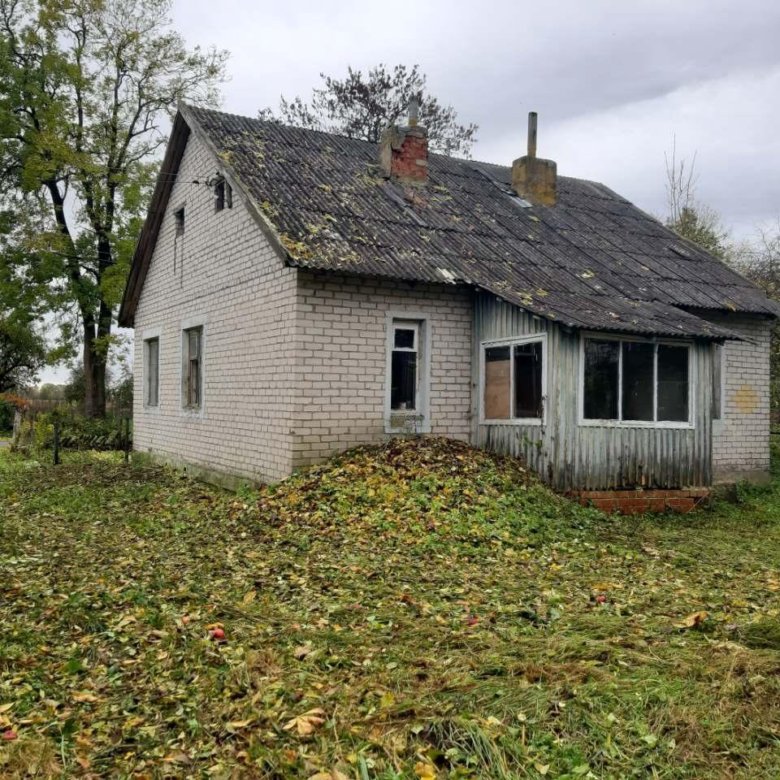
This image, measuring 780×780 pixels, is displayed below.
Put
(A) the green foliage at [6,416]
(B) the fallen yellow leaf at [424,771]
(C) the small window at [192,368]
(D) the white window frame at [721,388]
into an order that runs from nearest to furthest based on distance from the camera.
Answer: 1. (B) the fallen yellow leaf at [424,771]
2. (D) the white window frame at [721,388]
3. (C) the small window at [192,368]
4. (A) the green foliage at [6,416]

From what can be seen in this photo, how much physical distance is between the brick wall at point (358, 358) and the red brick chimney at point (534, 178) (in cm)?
571

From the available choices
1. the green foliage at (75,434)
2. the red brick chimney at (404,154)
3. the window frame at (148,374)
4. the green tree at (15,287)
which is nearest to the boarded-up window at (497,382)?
the red brick chimney at (404,154)

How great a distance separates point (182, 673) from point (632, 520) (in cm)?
755

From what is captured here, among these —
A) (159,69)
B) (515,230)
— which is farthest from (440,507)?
(159,69)

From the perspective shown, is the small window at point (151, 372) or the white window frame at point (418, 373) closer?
the white window frame at point (418, 373)

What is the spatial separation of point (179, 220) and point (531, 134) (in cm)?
834

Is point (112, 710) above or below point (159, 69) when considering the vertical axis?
below

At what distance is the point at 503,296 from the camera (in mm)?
11398

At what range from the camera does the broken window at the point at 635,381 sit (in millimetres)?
11281

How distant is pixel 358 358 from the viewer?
39.0ft

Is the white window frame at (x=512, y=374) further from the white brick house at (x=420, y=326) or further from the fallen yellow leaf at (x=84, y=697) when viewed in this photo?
the fallen yellow leaf at (x=84, y=697)

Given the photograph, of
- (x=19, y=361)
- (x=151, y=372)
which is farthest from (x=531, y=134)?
(x=19, y=361)

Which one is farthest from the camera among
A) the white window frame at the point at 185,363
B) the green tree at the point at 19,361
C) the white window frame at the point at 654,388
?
the green tree at the point at 19,361

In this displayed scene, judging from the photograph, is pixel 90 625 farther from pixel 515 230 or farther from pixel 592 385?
pixel 515 230
